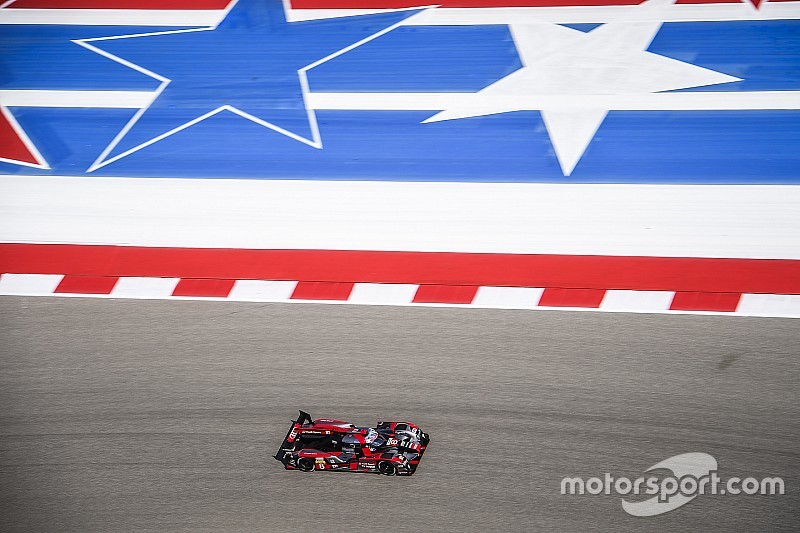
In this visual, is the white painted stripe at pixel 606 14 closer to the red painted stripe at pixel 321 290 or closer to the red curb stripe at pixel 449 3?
the red curb stripe at pixel 449 3

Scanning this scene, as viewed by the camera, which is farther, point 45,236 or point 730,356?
point 45,236

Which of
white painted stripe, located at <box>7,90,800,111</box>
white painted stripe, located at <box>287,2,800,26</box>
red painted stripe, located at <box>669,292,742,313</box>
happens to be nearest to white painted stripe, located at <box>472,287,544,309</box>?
red painted stripe, located at <box>669,292,742,313</box>

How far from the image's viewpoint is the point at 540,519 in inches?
218

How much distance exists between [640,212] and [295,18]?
517 centimetres

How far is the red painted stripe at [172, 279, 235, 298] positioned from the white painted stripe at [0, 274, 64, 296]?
1.11m

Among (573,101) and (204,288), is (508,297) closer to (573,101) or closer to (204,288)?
(204,288)

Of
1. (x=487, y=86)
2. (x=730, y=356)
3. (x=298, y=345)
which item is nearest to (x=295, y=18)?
(x=487, y=86)

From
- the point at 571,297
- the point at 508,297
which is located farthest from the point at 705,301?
the point at 508,297

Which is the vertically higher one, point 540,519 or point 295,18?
point 295,18

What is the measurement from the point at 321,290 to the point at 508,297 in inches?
60.4

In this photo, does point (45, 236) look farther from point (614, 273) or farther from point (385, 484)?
point (614, 273)

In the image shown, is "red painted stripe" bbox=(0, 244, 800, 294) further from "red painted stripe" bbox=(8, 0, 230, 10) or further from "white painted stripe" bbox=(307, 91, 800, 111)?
"red painted stripe" bbox=(8, 0, 230, 10)

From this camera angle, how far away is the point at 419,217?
8320 millimetres

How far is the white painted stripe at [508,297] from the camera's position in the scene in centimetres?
725
